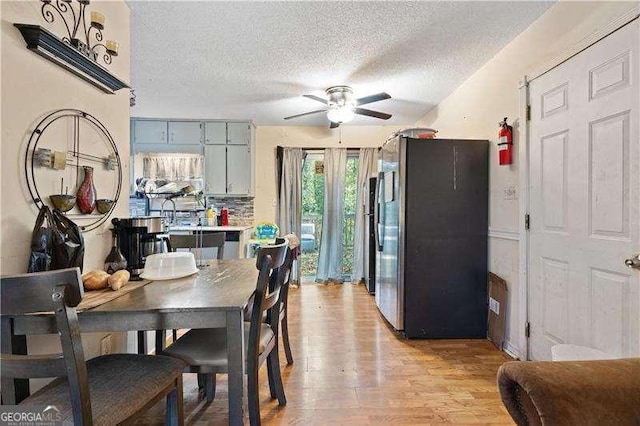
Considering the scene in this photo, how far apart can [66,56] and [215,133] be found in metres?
3.11

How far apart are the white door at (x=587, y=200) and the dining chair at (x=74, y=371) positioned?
212 cm

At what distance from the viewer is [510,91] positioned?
2455mm

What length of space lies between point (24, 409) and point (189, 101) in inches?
136

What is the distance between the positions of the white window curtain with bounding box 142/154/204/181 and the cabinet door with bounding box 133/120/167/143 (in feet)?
0.85

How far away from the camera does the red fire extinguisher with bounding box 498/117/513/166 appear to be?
2.39m

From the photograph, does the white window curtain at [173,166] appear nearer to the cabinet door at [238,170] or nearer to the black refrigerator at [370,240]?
the cabinet door at [238,170]

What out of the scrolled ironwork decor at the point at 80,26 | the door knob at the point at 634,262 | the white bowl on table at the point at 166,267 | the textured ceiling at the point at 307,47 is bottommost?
the white bowl on table at the point at 166,267

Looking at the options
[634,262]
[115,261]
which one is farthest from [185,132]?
[634,262]

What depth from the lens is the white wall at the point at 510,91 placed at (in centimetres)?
181

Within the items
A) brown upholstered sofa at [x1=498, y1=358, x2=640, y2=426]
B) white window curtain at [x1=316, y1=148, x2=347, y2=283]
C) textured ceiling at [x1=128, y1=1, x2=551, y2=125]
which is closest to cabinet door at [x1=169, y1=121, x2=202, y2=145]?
textured ceiling at [x1=128, y1=1, x2=551, y2=125]

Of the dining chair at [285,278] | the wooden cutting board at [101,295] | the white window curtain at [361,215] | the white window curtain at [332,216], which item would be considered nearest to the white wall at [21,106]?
the wooden cutting board at [101,295]

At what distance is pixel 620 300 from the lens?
5.03 feet

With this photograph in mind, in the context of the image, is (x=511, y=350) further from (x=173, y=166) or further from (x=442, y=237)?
(x=173, y=166)

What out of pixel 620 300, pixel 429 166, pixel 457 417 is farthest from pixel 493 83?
→ pixel 457 417
